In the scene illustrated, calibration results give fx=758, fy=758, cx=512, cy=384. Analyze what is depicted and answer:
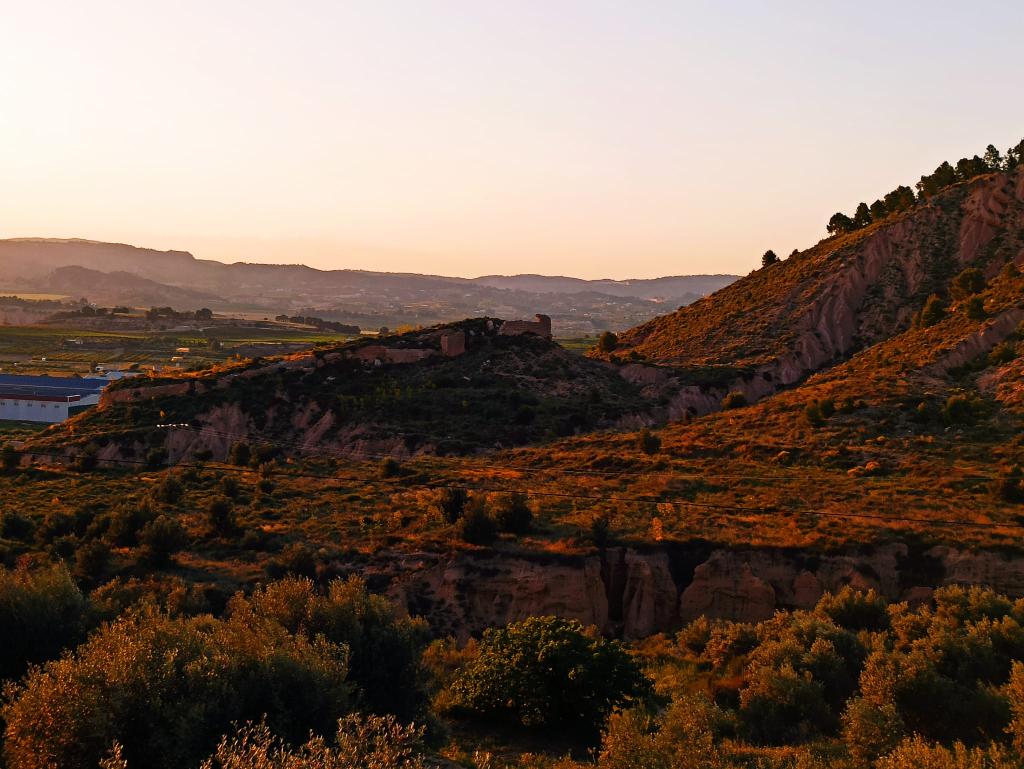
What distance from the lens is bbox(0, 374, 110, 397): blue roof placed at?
320ft

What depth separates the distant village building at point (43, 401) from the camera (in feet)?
305

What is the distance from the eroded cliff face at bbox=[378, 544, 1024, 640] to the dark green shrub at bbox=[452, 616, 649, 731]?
27.3 feet

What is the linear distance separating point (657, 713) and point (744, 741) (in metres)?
2.79

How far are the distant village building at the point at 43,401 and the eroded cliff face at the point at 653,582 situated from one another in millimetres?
77549

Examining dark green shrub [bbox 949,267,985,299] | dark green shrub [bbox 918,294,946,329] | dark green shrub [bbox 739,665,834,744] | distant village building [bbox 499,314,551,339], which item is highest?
dark green shrub [bbox 949,267,985,299]

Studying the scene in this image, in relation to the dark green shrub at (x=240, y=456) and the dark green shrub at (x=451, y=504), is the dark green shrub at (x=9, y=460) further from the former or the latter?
the dark green shrub at (x=451, y=504)

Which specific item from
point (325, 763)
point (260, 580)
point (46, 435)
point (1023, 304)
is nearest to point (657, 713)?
point (325, 763)

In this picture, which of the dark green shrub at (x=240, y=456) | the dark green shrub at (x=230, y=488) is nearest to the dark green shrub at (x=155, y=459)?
the dark green shrub at (x=240, y=456)

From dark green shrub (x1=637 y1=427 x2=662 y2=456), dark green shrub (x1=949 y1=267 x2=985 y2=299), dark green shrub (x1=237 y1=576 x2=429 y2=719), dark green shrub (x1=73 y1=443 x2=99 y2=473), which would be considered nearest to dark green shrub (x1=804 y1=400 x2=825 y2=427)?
dark green shrub (x1=637 y1=427 x2=662 y2=456)

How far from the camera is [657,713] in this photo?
20953 mm

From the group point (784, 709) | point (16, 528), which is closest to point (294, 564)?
point (16, 528)

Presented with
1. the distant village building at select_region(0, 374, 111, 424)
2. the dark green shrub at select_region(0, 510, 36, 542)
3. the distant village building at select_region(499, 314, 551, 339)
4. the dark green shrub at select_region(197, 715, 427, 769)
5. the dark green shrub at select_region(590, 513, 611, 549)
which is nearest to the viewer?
the dark green shrub at select_region(197, 715, 427, 769)

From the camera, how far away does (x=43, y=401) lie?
93250 mm

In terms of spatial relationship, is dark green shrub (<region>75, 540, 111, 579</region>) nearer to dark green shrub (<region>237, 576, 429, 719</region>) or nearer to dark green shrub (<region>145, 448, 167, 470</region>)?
dark green shrub (<region>237, 576, 429, 719</region>)
